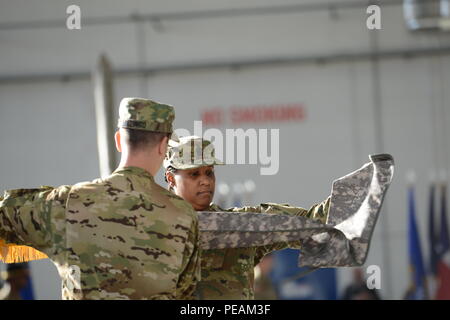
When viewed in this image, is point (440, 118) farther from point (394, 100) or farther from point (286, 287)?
point (286, 287)

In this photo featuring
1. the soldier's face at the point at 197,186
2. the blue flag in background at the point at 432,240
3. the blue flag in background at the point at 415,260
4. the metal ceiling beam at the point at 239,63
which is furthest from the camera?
the metal ceiling beam at the point at 239,63

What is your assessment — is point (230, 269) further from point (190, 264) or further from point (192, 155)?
point (190, 264)

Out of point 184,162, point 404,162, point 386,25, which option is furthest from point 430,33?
point 184,162

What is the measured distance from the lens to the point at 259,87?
15258 mm

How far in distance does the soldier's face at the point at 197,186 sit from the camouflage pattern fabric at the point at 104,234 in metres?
1.06

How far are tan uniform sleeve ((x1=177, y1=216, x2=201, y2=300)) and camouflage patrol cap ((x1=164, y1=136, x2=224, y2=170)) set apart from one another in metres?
1.01

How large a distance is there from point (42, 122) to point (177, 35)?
2.82 metres

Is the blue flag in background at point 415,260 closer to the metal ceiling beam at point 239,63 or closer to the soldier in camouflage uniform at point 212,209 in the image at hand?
the metal ceiling beam at point 239,63

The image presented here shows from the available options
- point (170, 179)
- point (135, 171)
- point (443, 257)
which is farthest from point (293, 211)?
point (443, 257)

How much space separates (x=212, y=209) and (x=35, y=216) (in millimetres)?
1371

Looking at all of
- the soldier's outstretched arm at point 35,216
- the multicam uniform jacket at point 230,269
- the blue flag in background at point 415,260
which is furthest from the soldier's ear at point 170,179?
the blue flag in background at point 415,260

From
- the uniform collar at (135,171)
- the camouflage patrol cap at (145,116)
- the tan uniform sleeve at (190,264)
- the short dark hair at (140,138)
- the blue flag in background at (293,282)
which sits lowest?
the blue flag in background at (293,282)

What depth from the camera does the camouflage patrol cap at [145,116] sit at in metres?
3.12
